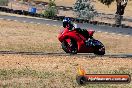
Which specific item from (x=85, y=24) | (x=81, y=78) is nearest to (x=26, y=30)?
(x=85, y=24)

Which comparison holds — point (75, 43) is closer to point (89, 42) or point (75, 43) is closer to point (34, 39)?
point (89, 42)

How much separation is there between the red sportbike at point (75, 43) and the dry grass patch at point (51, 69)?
1.64 ft

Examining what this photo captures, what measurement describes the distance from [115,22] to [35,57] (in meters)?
31.9

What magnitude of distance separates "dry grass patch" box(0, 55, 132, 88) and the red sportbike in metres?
0.50

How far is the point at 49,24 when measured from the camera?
40781 mm

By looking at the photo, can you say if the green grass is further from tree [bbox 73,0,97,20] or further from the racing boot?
tree [bbox 73,0,97,20]

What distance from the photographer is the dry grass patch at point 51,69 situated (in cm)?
1433

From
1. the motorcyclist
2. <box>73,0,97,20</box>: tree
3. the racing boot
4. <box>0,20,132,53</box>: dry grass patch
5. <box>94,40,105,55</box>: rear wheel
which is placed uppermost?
the motorcyclist

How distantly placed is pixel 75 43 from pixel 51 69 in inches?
81.9

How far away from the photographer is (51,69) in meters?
16.6

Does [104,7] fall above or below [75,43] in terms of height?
below

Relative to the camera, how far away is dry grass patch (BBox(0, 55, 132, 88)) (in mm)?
14328

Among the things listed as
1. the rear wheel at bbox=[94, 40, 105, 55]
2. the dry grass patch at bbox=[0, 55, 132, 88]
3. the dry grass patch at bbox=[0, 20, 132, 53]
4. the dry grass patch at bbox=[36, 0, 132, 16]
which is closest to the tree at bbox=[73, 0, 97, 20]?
the dry grass patch at bbox=[0, 20, 132, 53]

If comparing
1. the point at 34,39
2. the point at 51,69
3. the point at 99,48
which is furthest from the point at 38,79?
the point at 34,39
